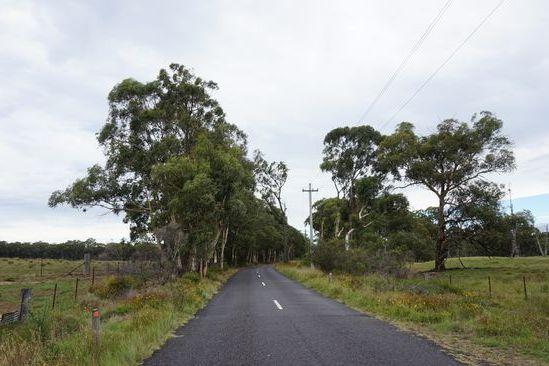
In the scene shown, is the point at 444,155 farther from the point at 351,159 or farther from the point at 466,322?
the point at 466,322

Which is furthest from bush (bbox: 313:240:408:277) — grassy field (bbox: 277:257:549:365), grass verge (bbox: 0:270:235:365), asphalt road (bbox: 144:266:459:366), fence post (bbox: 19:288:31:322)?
fence post (bbox: 19:288:31:322)

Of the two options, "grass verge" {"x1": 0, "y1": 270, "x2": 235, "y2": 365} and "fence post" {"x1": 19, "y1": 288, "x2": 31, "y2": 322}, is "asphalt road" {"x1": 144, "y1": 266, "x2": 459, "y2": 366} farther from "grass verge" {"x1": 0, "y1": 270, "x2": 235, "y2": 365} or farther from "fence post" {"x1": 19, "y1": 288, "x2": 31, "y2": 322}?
"fence post" {"x1": 19, "y1": 288, "x2": 31, "y2": 322}

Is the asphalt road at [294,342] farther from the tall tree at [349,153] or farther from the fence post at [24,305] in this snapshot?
the tall tree at [349,153]

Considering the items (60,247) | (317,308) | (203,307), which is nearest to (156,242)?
(203,307)

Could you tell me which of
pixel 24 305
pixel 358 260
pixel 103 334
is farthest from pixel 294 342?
pixel 358 260

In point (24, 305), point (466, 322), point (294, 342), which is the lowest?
point (294, 342)

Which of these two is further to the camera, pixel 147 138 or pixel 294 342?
pixel 147 138

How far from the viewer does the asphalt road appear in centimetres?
810

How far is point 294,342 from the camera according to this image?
9781 millimetres

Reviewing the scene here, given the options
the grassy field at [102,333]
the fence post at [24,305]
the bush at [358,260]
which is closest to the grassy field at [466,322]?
the grassy field at [102,333]

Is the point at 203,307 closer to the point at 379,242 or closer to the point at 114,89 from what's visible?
the point at 114,89

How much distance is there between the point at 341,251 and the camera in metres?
36.9

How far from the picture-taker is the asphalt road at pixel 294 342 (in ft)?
26.6

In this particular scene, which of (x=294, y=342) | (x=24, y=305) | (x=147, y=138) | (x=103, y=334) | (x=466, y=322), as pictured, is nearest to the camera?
(x=103, y=334)
